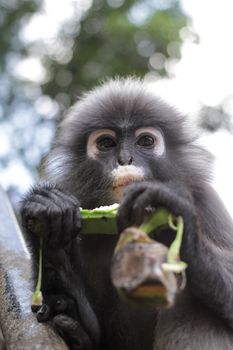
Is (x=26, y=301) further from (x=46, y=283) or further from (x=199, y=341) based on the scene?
(x=199, y=341)

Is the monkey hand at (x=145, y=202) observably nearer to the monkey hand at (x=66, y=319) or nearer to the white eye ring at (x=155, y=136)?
the monkey hand at (x=66, y=319)

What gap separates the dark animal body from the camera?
349 centimetres

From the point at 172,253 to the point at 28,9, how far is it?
16241 mm

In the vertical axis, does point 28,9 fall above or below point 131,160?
above

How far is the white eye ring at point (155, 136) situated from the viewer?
14.3 feet

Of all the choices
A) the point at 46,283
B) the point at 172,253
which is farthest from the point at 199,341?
the point at 172,253

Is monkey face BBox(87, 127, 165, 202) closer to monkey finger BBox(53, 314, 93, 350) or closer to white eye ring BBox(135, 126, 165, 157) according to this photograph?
white eye ring BBox(135, 126, 165, 157)

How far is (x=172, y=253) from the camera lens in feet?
8.23

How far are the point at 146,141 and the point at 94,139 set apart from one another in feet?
1.23

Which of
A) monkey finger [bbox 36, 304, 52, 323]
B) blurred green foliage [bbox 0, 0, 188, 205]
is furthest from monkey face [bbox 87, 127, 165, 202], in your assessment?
blurred green foliage [bbox 0, 0, 188, 205]

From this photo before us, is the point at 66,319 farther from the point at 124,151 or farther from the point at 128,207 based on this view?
the point at 124,151

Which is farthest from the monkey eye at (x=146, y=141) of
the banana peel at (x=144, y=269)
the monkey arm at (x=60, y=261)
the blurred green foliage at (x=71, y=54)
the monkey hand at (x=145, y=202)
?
the blurred green foliage at (x=71, y=54)

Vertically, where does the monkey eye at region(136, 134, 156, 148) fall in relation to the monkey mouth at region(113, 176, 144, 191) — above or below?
above

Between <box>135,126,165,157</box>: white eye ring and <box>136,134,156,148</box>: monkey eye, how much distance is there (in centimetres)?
2
